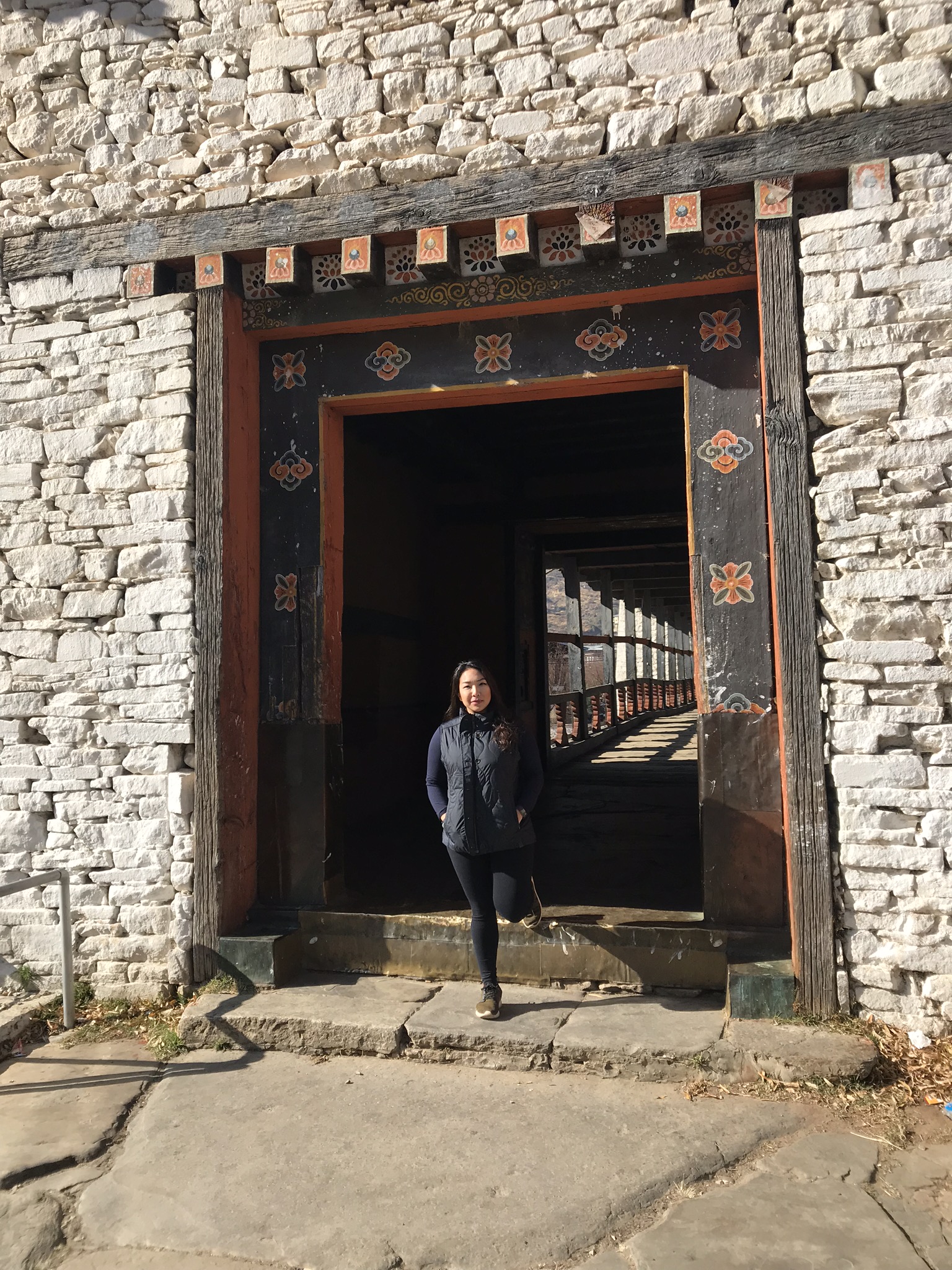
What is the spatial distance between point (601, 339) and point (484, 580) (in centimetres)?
530

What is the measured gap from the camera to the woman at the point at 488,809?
3949mm

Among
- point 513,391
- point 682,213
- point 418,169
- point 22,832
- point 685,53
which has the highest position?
point 685,53

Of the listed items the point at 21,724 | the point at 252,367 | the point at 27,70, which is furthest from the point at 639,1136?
the point at 27,70

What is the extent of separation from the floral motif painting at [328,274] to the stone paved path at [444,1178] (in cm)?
366

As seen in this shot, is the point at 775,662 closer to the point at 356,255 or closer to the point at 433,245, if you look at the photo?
the point at 433,245

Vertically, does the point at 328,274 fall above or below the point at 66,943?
above

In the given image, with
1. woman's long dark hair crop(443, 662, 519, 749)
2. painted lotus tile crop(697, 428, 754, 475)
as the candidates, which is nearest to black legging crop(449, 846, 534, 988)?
woman's long dark hair crop(443, 662, 519, 749)

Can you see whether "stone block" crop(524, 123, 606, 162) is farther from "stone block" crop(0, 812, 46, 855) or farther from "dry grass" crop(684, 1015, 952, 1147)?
"stone block" crop(0, 812, 46, 855)

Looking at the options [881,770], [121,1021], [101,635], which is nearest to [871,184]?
[881,770]

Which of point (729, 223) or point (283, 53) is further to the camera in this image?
point (283, 53)

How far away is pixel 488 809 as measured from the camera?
3.95 m

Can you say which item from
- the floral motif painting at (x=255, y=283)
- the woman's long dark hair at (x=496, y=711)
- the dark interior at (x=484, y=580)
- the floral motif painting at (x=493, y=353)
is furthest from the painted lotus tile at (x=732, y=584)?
the floral motif painting at (x=255, y=283)

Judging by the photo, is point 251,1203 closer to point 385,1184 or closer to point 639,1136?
point 385,1184

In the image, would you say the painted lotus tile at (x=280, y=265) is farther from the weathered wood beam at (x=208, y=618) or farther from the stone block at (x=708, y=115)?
the stone block at (x=708, y=115)
